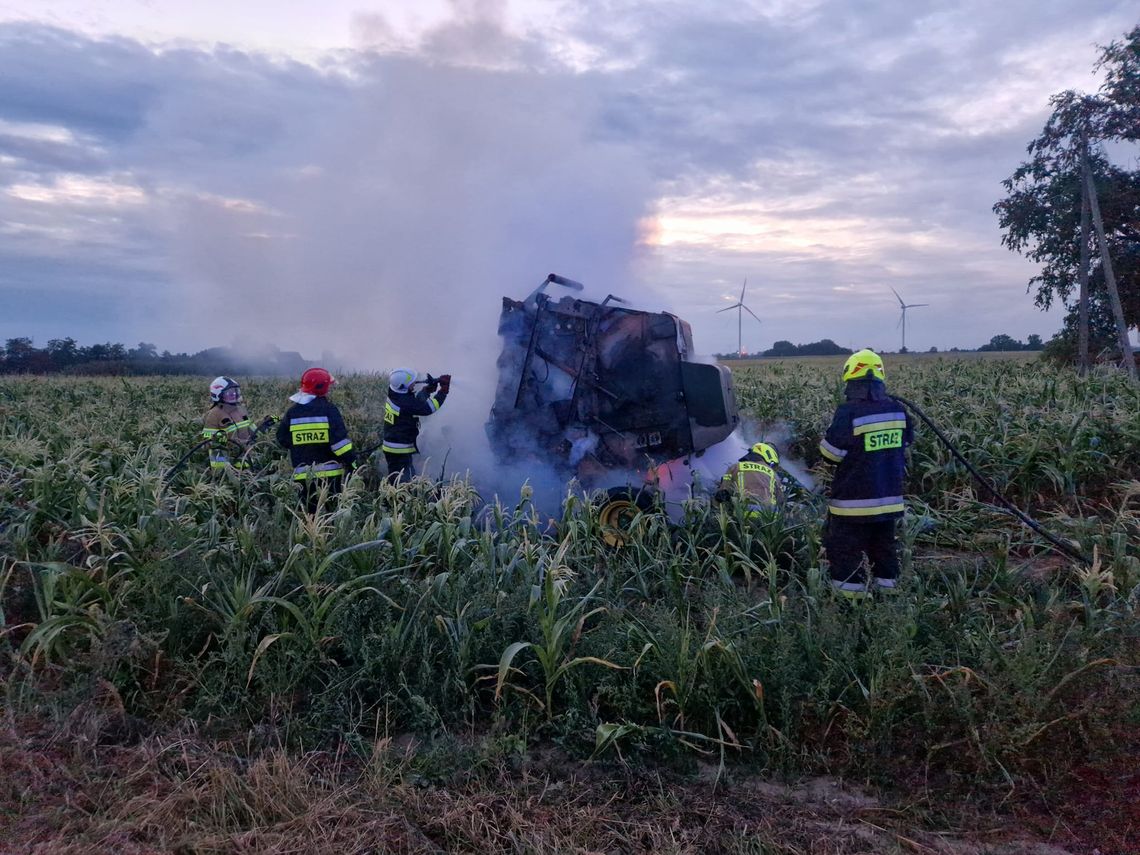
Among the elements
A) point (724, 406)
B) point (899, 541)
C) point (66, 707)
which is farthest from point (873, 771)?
point (724, 406)

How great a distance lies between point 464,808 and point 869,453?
3749 millimetres

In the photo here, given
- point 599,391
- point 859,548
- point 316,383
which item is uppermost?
point 316,383

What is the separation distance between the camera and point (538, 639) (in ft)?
14.1

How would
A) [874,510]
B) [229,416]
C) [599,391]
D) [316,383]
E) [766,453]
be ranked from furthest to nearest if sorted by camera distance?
[229,416] < [599,391] < [316,383] < [766,453] < [874,510]

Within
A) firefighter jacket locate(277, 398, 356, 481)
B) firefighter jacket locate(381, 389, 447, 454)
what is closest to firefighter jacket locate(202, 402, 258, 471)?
firefighter jacket locate(277, 398, 356, 481)

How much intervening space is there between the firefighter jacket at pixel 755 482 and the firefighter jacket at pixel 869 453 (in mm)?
795

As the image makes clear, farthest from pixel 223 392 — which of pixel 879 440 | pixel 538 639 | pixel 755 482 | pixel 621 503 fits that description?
pixel 879 440

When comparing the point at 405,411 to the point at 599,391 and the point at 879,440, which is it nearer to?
the point at 599,391

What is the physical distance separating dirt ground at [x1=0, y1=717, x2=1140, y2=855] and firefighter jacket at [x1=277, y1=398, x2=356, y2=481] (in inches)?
167

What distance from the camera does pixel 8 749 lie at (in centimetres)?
355

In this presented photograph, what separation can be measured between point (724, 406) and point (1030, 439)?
3.43m

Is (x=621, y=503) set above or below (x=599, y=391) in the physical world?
below

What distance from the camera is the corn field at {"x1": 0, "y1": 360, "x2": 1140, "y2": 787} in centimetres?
386

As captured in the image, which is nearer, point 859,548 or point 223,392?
→ point 859,548
